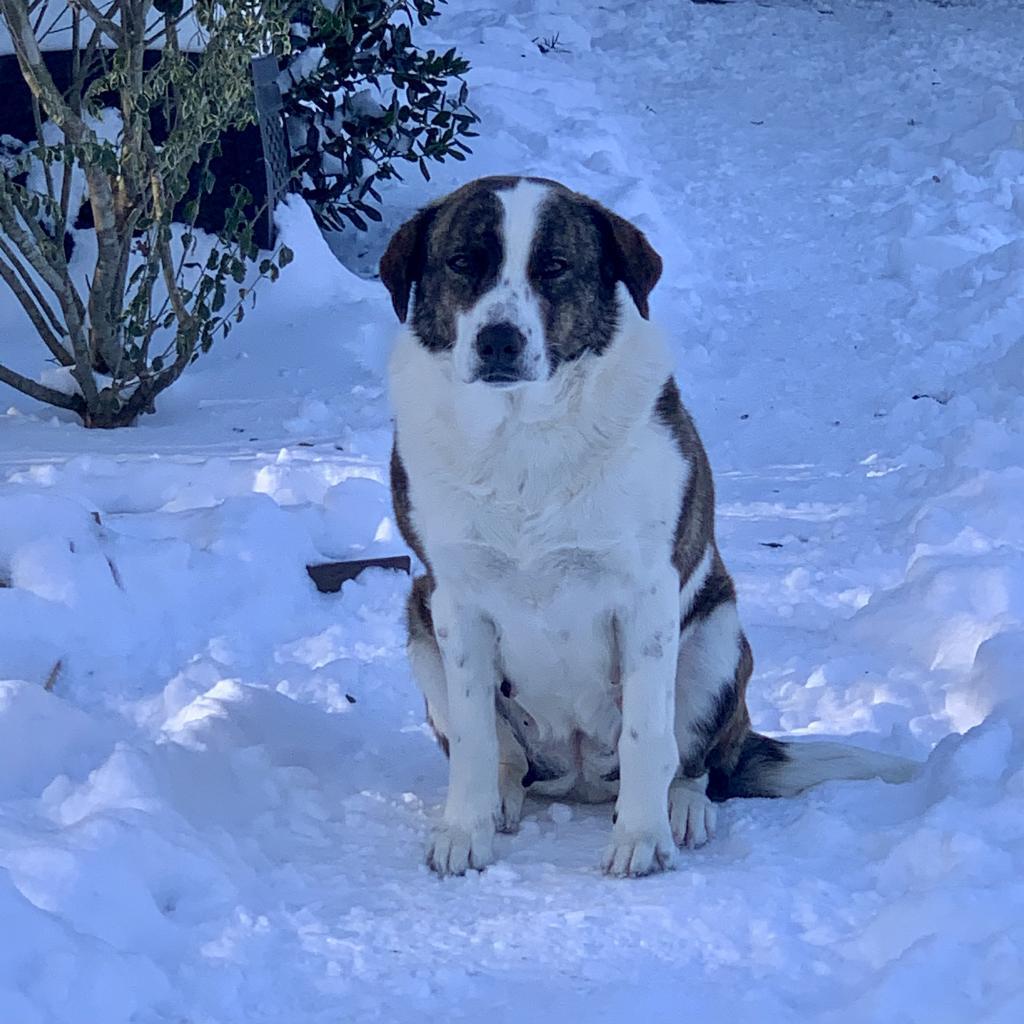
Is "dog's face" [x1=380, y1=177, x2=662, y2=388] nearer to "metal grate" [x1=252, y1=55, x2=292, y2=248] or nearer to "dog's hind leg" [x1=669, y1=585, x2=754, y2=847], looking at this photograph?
"dog's hind leg" [x1=669, y1=585, x2=754, y2=847]

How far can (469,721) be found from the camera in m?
2.96

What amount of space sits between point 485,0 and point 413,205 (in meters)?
5.56

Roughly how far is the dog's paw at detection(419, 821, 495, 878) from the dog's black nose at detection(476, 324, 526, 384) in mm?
898

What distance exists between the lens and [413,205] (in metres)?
8.41

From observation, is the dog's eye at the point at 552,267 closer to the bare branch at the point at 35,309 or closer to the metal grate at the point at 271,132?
the bare branch at the point at 35,309

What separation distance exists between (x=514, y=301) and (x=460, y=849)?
3.51ft

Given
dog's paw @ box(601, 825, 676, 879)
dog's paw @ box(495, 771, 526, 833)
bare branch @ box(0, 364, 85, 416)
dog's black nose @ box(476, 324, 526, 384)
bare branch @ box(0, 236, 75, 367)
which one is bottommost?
bare branch @ box(0, 364, 85, 416)

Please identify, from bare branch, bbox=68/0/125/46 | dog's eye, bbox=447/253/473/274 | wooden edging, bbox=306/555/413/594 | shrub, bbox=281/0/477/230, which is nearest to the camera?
dog's eye, bbox=447/253/473/274

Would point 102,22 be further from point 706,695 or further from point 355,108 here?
point 706,695

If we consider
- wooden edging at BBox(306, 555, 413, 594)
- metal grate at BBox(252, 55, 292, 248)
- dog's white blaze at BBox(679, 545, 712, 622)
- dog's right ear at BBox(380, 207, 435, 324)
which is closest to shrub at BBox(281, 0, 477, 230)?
metal grate at BBox(252, 55, 292, 248)

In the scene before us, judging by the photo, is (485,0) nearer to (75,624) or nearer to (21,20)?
(21,20)

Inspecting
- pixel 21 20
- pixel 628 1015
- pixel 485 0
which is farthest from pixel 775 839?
pixel 485 0

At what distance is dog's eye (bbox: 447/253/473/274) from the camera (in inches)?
112

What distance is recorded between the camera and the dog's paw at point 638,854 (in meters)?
2.81
